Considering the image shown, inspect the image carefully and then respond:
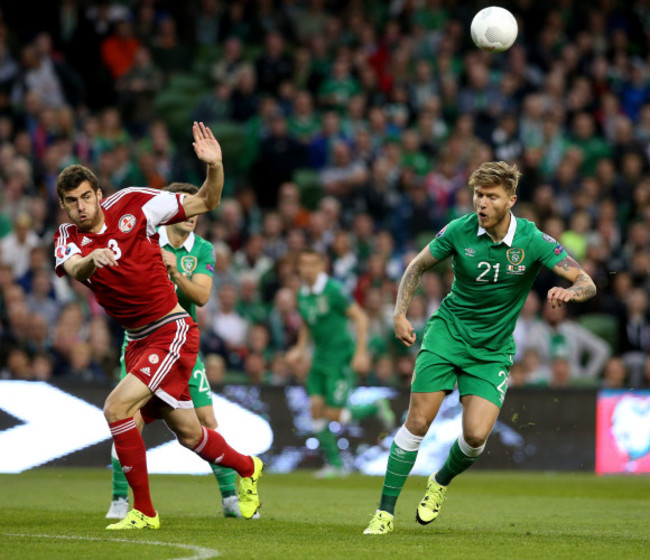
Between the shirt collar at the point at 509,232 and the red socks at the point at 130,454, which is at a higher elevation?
the shirt collar at the point at 509,232

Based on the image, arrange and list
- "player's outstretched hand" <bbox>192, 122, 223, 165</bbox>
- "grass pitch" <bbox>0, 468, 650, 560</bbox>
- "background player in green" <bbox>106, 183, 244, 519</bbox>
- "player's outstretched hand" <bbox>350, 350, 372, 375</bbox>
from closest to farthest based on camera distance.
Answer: "grass pitch" <bbox>0, 468, 650, 560</bbox> < "player's outstretched hand" <bbox>192, 122, 223, 165</bbox> < "background player in green" <bbox>106, 183, 244, 519</bbox> < "player's outstretched hand" <bbox>350, 350, 372, 375</bbox>

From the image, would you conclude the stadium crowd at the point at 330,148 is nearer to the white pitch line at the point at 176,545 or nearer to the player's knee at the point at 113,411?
the player's knee at the point at 113,411

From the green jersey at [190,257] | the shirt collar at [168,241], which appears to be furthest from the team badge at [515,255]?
the shirt collar at [168,241]

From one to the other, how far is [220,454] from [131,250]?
63.3 inches

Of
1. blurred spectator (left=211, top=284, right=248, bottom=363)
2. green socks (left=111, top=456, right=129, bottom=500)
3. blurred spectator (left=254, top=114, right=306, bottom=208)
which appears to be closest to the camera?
green socks (left=111, top=456, right=129, bottom=500)

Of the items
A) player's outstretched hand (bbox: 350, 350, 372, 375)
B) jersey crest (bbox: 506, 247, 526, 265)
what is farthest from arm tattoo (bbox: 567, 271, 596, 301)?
player's outstretched hand (bbox: 350, 350, 372, 375)

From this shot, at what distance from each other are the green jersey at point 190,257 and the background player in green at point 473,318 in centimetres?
170

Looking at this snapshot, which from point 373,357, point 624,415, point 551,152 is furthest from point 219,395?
point 551,152

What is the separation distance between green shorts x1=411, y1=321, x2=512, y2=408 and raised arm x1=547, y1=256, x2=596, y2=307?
28.5 inches

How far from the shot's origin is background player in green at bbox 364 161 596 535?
763 centimetres

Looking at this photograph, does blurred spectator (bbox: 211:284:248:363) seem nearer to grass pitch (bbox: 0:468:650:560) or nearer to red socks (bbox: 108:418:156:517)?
grass pitch (bbox: 0:468:650:560)

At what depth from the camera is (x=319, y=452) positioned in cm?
1378

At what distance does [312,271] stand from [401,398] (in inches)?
76.9

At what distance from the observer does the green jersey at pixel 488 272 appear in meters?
7.78
